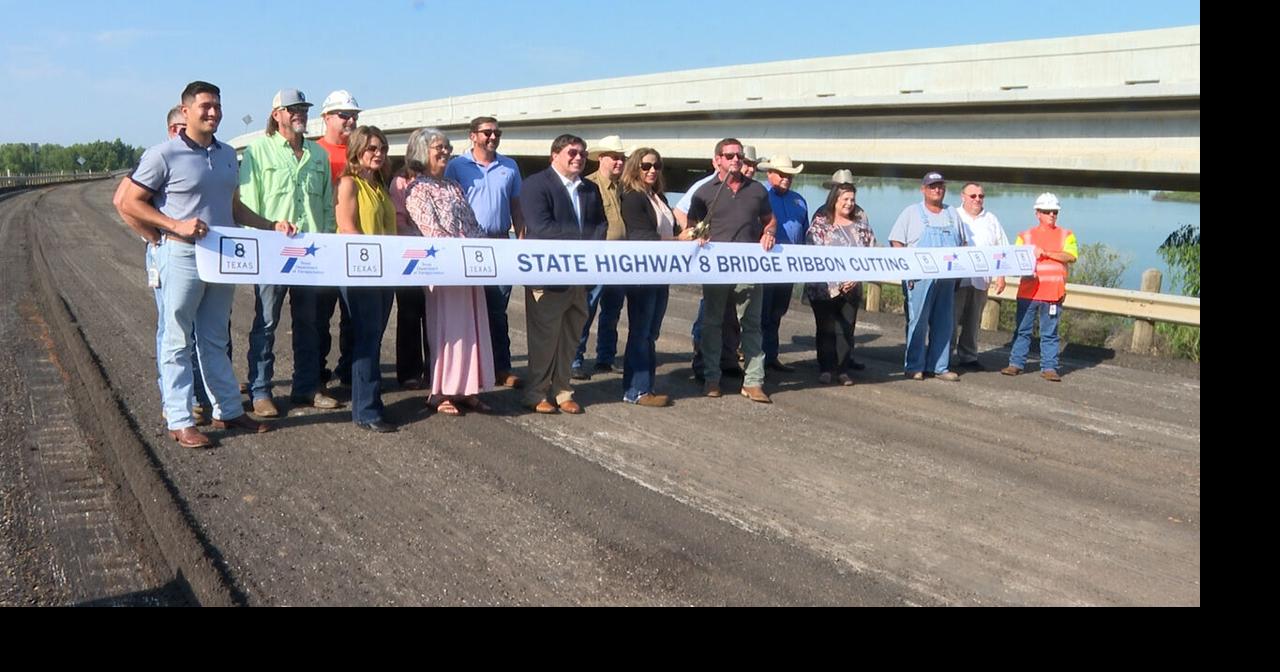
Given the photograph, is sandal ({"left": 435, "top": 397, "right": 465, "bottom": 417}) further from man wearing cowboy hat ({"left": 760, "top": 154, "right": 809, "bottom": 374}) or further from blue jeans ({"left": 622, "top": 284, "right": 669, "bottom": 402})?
man wearing cowboy hat ({"left": 760, "top": 154, "right": 809, "bottom": 374})

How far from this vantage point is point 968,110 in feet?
68.6

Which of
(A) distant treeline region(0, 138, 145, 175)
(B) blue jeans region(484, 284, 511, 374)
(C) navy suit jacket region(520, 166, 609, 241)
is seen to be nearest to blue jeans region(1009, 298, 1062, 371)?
(C) navy suit jacket region(520, 166, 609, 241)

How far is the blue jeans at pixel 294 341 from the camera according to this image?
7.97 m

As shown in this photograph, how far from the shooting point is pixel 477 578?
4895mm

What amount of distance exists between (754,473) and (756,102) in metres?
20.8

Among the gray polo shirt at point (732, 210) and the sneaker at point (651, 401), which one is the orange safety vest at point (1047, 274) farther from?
the sneaker at point (651, 401)

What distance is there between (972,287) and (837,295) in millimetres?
1998

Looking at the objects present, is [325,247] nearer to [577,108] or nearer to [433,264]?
[433,264]

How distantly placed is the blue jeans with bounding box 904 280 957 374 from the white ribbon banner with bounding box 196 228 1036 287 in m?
0.20

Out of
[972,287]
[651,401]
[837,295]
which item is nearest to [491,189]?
[651,401]

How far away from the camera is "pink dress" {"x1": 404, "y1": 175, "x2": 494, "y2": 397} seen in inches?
317

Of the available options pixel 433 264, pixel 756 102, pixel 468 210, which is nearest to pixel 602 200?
pixel 468 210

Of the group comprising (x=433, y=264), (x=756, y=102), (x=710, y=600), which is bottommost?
(x=710, y=600)
